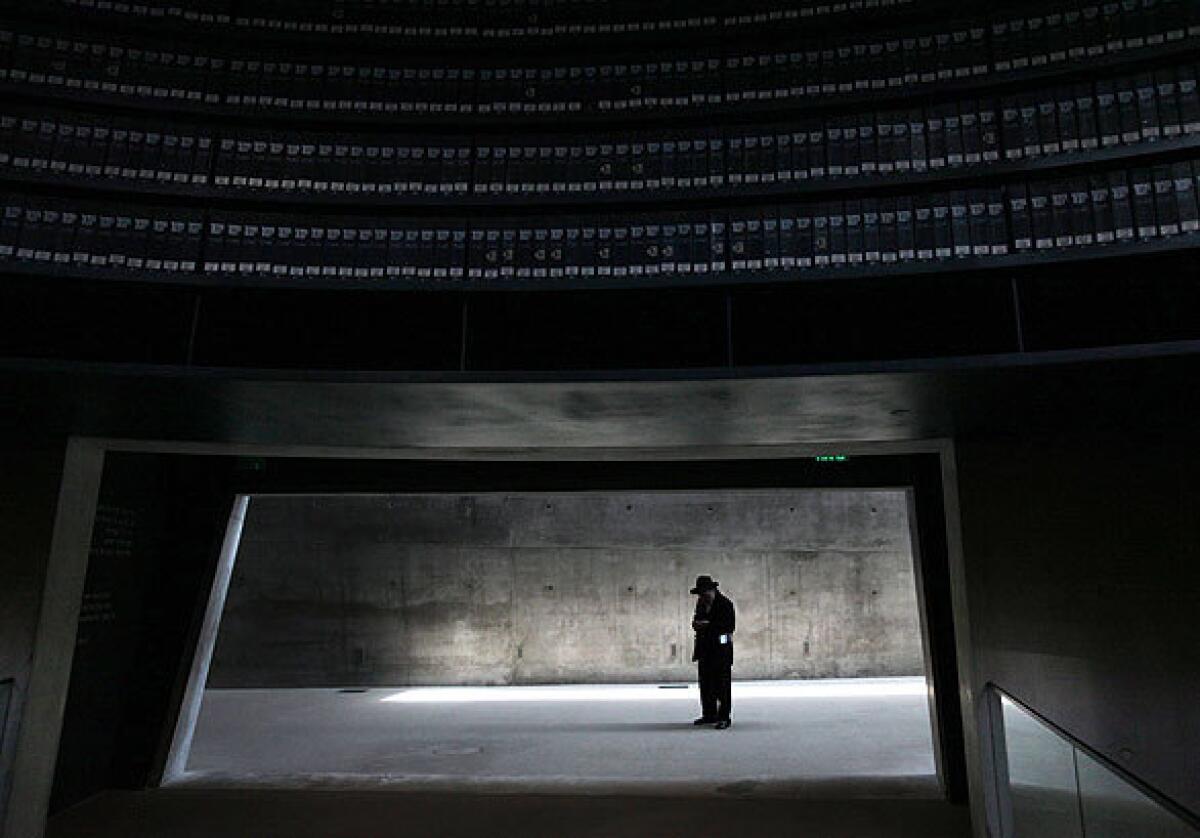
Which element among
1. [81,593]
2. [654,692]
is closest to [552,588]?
[654,692]

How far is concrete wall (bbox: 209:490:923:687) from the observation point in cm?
812

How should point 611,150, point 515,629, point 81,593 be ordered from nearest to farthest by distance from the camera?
point 611,150 < point 81,593 < point 515,629

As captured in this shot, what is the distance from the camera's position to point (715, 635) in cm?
566

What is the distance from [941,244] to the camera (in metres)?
2.23

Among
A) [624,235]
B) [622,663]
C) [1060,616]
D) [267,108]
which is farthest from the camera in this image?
[622,663]

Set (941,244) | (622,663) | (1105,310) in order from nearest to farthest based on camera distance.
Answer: (941,244) < (1105,310) < (622,663)

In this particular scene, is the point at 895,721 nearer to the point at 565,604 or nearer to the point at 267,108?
the point at 565,604

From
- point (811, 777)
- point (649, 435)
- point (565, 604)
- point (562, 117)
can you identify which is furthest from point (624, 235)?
point (565, 604)

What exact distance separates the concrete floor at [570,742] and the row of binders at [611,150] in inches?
115

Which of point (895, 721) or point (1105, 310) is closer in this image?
point (1105, 310)

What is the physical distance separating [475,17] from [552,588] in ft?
20.9

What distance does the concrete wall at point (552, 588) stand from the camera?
26.7 ft

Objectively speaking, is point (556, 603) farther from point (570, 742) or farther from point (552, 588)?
point (570, 742)

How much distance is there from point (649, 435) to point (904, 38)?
155cm
